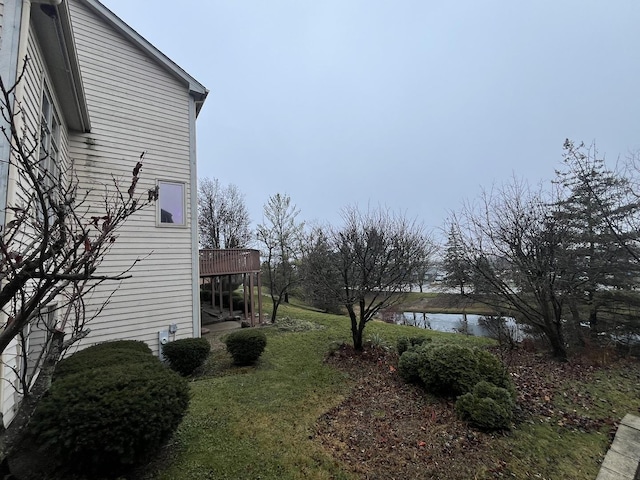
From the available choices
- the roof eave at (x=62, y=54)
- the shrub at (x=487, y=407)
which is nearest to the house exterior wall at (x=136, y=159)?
the roof eave at (x=62, y=54)

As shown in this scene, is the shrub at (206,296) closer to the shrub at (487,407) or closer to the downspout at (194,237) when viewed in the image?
the downspout at (194,237)

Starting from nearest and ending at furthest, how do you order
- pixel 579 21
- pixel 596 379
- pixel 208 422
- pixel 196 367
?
1. pixel 208 422
2. pixel 596 379
3. pixel 196 367
4. pixel 579 21

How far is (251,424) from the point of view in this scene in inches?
163

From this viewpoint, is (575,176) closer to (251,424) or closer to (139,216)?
(251,424)

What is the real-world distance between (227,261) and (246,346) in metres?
4.97

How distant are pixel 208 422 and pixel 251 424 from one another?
0.62m

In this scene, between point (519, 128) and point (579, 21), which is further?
point (519, 128)

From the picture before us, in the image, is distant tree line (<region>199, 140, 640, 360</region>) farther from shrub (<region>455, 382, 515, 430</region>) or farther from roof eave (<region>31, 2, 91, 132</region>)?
roof eave (<region>31, 2, 91, 132</region>)

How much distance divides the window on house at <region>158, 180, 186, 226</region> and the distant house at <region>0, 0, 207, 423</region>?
0.02m

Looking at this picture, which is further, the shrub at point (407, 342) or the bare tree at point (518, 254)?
the bare tree at point (518, 254)

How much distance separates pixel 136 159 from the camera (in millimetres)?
7039

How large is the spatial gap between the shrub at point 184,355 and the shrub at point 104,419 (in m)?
3.37

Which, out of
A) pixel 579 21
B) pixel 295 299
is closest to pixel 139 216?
pixel 295 299

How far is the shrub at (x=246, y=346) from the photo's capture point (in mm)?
6793
